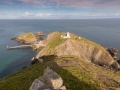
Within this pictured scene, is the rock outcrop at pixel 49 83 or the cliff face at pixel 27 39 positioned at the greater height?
the rock outcrop at pixel 49 83

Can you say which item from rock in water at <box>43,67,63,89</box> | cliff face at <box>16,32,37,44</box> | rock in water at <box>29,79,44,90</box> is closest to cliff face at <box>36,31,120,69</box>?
rock in water at <box>43,67,63,89</box>

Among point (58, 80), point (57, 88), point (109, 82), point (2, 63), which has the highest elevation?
point (58, 80)

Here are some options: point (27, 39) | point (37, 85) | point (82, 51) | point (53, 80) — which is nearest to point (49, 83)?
point (53, 80)

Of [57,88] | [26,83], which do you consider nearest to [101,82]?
[57,88]

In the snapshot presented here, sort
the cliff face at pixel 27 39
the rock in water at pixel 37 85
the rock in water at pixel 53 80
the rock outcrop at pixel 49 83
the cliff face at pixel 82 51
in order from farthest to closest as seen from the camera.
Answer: the cliff face at pixel 27 39, the cliff face at pixel 82 51, the rock in water at pixel 53 80, the rock outcrop at pixel 49 83, the rock in water at pixel 37 85

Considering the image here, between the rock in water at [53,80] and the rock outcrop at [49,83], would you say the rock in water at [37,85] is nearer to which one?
the rock outcrop at [49,83]

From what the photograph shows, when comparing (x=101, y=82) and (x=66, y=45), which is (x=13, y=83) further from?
(x=66, y=45)

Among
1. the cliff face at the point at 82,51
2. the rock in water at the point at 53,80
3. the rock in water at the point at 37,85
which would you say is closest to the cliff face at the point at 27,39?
the cliff face at the point at 82,51

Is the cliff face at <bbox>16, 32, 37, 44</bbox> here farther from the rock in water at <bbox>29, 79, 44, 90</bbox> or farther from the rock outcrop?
the rock in water at <bbox>29, 79, 44, 90</bbox>
